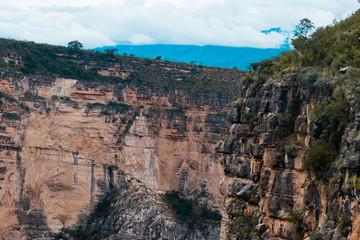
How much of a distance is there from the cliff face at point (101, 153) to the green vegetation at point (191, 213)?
0.84 meters

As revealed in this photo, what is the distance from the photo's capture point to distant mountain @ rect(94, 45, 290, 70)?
10306 cm

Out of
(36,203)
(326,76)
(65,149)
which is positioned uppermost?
(326,76)

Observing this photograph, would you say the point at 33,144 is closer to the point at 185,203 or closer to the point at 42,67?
the point at 42,67

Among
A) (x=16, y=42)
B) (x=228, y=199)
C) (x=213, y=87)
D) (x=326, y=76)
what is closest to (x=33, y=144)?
(x=16, y=42)

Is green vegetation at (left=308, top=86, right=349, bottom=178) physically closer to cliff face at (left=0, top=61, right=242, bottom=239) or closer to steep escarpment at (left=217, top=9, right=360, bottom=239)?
steep escarpment at (left=217, top=9, right=360, bottom=239)

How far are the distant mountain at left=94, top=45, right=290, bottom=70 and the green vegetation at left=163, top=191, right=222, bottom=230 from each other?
27.0 meters

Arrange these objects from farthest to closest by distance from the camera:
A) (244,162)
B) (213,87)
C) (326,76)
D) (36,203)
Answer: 1. (213,87)
2. (36,203)
3. (244,162)
4. (326,76)

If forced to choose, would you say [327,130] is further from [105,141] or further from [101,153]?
[105,141]

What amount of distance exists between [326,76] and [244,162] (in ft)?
23.1

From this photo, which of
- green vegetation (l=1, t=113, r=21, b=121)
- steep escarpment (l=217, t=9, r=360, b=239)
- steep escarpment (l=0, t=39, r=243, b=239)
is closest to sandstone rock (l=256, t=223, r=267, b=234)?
steep escarpment (l=217, t=9, r=360, b=239)

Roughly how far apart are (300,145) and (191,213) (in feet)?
151

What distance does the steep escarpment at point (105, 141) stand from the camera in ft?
239

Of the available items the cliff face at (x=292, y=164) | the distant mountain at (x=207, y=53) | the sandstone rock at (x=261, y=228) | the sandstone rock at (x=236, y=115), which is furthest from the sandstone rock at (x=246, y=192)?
the distant mountain at (x=207, y=53)

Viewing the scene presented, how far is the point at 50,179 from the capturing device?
7481cm
